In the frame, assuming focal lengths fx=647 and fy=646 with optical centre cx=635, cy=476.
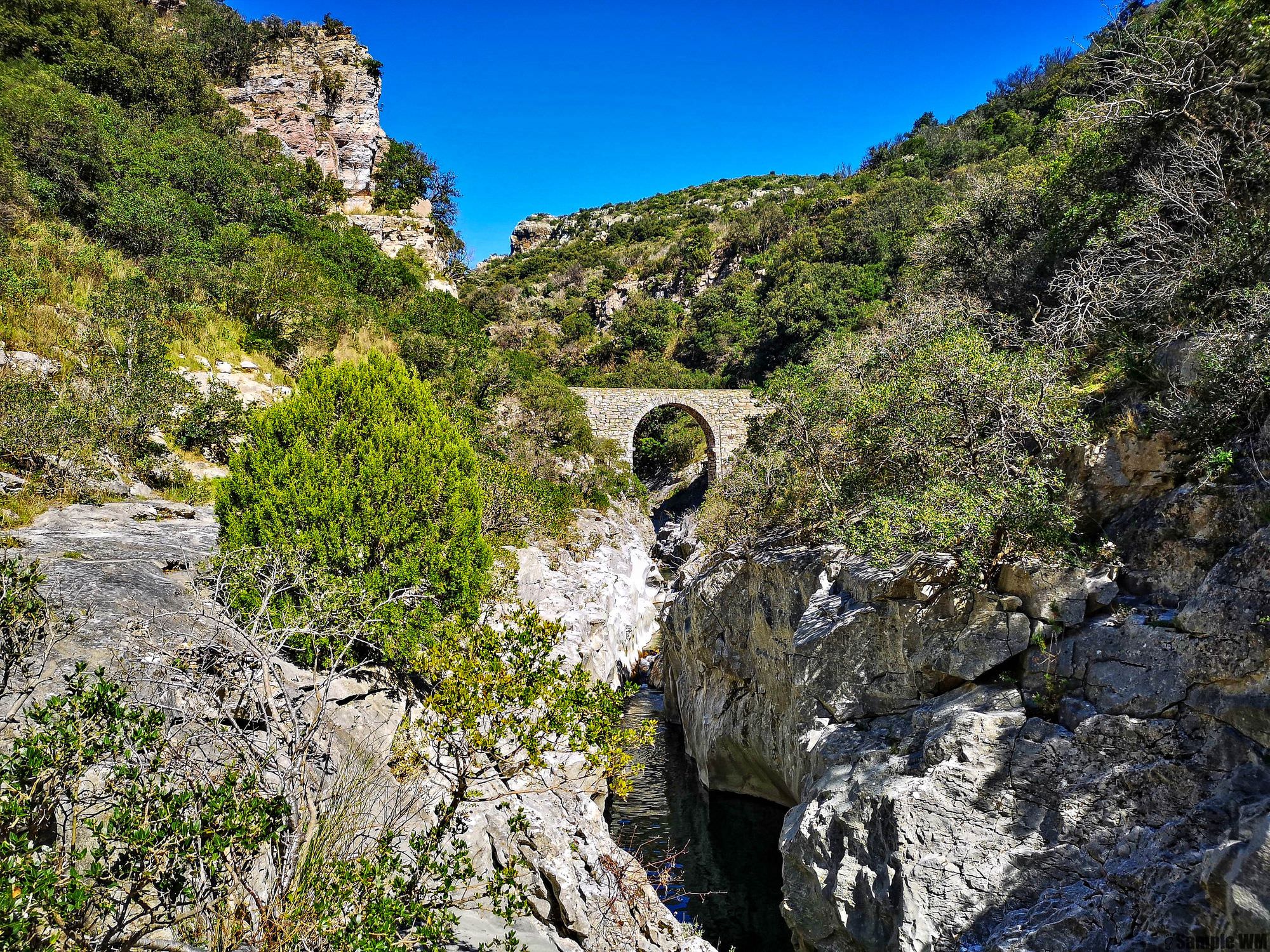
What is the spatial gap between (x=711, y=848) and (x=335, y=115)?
42.5 metres

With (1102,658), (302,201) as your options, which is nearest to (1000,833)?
(1102,658)

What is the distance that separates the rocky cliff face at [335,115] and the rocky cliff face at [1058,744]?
104 ft

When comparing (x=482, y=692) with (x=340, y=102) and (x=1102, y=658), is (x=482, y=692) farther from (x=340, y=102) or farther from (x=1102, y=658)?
(x=340, y=102)

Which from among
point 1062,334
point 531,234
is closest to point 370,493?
point 1062,334

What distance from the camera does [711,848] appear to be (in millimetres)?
11883

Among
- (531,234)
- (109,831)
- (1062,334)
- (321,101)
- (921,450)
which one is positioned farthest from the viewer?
(531,234)

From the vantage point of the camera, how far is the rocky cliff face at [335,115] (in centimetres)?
3569

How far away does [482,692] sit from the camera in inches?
238

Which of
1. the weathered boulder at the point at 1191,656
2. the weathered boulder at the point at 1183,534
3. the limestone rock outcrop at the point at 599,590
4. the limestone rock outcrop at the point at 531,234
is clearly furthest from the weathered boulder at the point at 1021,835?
the limestone rock outcrop at the point at 531,234

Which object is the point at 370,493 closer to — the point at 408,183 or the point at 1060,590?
the point at 1060,590

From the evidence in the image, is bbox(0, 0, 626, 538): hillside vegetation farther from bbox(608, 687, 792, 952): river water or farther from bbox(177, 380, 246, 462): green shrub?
bbox(608, 687, 792, 952): river water

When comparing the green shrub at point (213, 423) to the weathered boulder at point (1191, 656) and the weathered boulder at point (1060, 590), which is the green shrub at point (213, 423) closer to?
the weathered boulder at point (1060, 590)

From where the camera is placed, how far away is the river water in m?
9.89

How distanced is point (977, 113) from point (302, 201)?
53.2m
